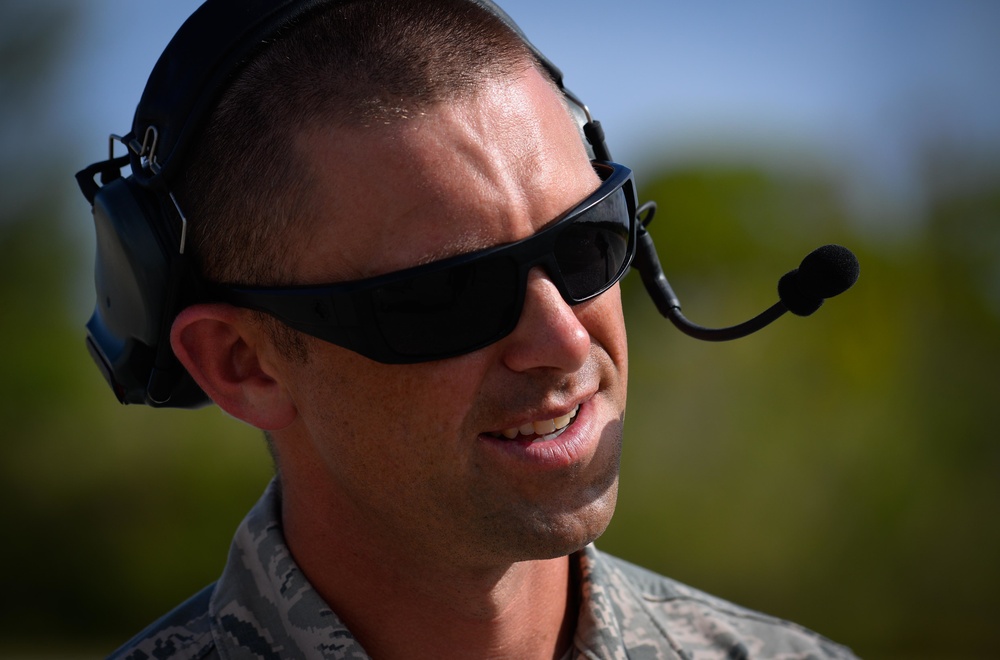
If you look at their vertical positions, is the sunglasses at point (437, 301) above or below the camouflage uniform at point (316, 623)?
above

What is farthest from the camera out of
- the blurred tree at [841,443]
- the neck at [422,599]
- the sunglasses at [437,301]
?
the blurred tree at [841,443]

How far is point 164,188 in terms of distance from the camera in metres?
2.13

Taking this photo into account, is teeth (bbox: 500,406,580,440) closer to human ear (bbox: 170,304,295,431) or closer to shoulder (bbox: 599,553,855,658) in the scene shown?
human ear (bbox: 170,304,295,431)

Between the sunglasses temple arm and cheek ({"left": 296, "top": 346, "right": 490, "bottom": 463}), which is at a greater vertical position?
cheek ({"left": 296, "top": 346, "right": 490, "bottom": 463})

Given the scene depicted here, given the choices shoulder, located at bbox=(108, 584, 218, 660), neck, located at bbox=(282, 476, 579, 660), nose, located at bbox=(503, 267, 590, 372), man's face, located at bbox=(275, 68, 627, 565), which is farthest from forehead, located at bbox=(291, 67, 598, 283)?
shoulder, located at bbox=(108, 584, 218, 660)

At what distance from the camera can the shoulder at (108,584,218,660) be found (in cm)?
222

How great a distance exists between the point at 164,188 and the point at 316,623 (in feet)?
3.21

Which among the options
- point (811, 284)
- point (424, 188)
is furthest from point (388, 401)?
point (811, 284)

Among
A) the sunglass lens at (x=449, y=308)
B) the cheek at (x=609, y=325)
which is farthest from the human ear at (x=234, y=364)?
the cheek at (x=609, y=325)

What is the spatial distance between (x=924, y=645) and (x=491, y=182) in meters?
5.28

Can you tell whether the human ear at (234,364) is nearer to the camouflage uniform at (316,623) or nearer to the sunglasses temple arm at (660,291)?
the camouflage uniform at (316,623)

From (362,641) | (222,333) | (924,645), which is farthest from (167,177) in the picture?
(924,645)

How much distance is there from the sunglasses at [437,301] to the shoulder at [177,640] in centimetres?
78

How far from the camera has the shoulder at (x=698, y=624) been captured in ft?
7.93
